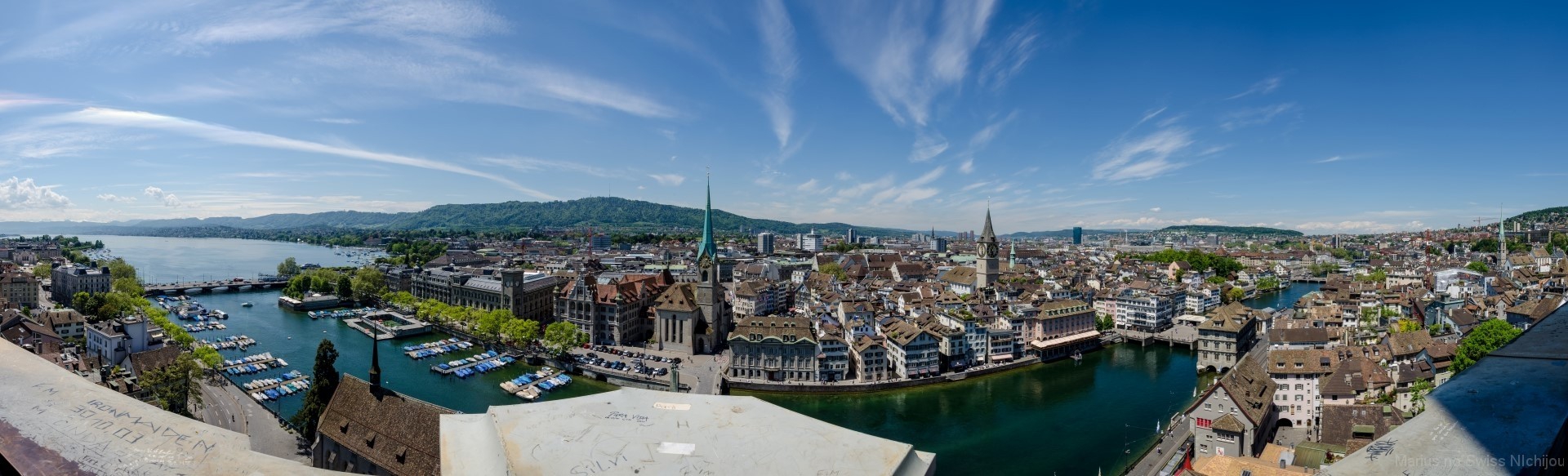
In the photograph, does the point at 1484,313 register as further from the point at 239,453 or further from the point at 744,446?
the point at 239,453

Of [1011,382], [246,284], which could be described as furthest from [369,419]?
[246,284]

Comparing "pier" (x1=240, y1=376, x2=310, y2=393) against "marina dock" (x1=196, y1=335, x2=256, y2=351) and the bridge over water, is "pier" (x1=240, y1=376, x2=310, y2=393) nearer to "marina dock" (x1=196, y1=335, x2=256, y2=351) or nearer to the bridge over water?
"marina dock" (x1=196, y1=335, x2=256, y2=351)

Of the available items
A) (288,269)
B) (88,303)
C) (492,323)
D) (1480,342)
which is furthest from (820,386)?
(288,269)

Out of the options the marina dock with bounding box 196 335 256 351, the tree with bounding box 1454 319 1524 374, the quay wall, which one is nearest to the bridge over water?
the marina dock with bounding box 196 335 256 351

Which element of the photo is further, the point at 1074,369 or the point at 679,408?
the point at 1074,369

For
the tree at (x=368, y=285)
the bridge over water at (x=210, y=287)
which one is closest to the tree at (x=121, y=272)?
the bridge over water at (x=210, y=287)

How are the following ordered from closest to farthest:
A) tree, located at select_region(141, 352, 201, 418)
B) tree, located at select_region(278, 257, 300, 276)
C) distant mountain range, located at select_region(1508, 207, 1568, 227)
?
tree, located at select_region(141, 352, 201, 418), tree, located at select_region(278, 257, 300, 276), distant mountain range, located at select_region(1508, 207, 1568, 227)

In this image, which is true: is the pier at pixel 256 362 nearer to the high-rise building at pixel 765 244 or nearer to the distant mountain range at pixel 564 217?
the high-rise building at pixel 765 244
